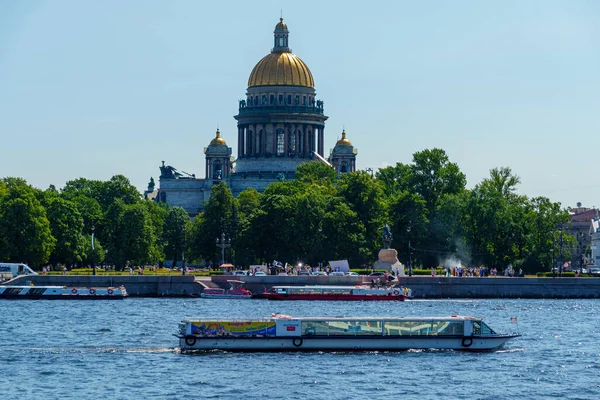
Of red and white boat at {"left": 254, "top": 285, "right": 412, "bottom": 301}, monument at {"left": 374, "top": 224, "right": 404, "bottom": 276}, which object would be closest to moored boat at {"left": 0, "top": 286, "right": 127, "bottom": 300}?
red and white boat at {"left": 254, "top": 285, "right": 412, "bottom": 301}

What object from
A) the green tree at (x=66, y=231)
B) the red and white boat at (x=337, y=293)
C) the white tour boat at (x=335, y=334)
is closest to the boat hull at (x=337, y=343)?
the white tour boat at (x=335, y=334)

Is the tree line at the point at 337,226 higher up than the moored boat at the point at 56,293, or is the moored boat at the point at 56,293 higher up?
the tree line at the point at 337,226

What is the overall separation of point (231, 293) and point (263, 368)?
170 ft

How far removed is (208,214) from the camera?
150625 mm

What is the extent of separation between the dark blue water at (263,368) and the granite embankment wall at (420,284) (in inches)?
1032

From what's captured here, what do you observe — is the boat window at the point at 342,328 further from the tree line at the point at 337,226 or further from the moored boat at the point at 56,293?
the tree line at the point at 337,226

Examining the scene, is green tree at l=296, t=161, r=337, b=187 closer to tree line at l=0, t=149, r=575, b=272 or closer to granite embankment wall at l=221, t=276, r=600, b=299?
tree line at l=0, t=149, r=575, b=272

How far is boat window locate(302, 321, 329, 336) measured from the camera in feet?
238

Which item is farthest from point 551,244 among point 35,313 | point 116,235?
point 35,313

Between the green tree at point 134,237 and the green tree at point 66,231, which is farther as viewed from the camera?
the green tree at point 134,237

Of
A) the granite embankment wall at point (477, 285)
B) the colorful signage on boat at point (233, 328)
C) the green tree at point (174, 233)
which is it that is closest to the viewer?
the colorful signage on boat at point (233, 328)

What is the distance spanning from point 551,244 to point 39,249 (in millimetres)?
44426

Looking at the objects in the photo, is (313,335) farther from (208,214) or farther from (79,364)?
(208,214)

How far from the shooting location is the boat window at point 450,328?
240 feet
